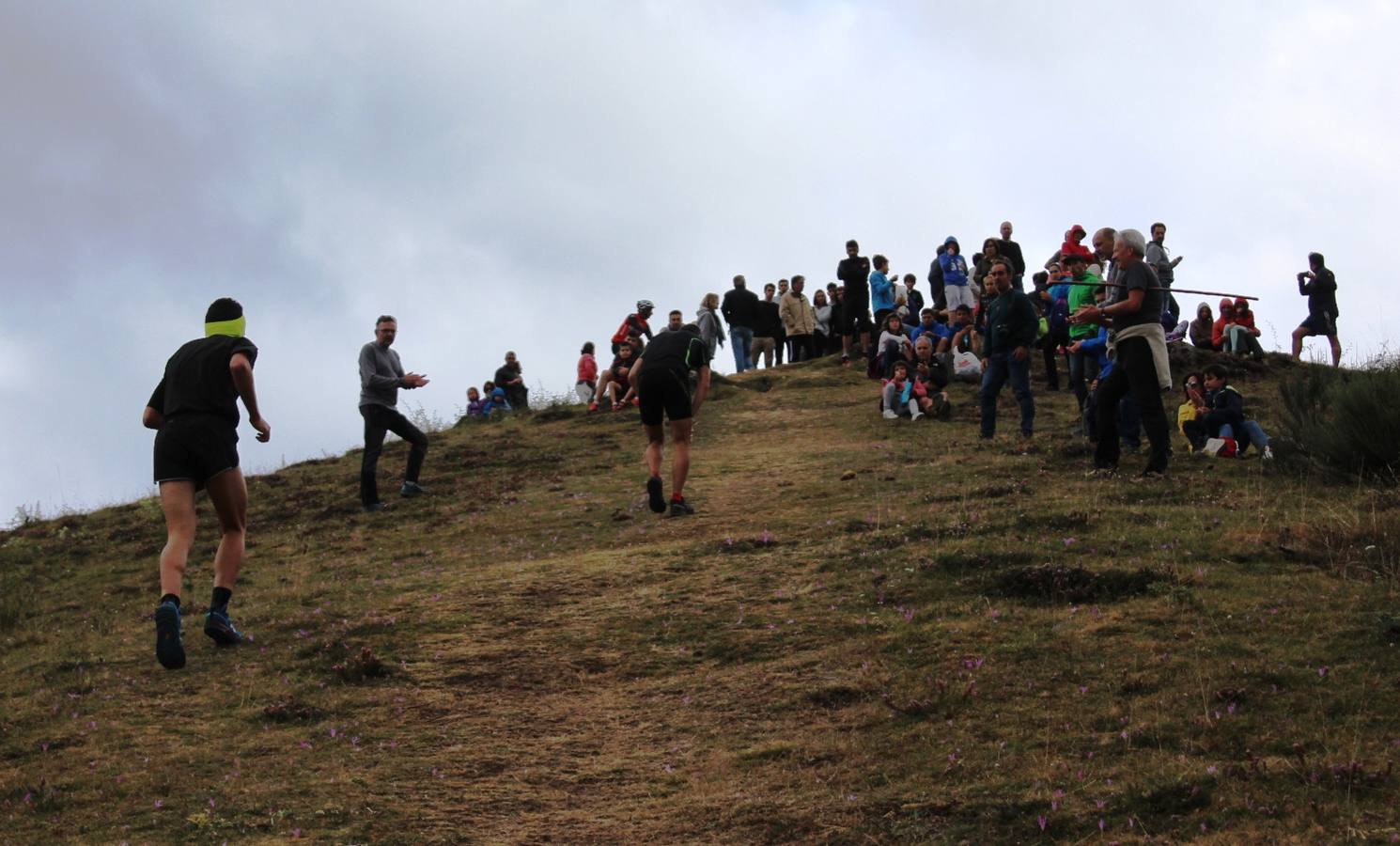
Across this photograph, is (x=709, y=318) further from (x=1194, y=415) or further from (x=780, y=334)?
(x=1194, y=415)

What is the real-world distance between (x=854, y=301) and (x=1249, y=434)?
39.8ft

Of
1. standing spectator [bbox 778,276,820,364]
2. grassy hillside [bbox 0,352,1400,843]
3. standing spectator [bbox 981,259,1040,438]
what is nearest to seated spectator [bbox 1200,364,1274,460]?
grassy hillside [bbox 0,352,1400,843]

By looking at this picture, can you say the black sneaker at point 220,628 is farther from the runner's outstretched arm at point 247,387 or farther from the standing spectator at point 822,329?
the standing spectator at point 822,329

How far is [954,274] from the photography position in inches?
1016

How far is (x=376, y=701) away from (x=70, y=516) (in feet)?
43.8

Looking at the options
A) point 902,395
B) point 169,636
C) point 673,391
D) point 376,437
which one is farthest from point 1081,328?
point 169,636

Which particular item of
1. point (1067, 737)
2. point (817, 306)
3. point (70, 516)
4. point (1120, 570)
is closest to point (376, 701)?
point (1067, 737)

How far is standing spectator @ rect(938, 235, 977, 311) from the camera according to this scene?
25.8 meters

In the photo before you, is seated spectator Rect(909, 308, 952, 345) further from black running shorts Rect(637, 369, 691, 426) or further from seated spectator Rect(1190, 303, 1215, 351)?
black running shorts Rect(637, 369, 691, 426)

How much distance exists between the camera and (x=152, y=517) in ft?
64.8

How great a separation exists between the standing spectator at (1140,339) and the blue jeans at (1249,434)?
2.47 meters

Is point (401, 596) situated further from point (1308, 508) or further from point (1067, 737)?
point (1308, 508)

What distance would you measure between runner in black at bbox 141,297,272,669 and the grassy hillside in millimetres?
645

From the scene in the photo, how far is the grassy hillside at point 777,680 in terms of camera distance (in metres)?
6.95
